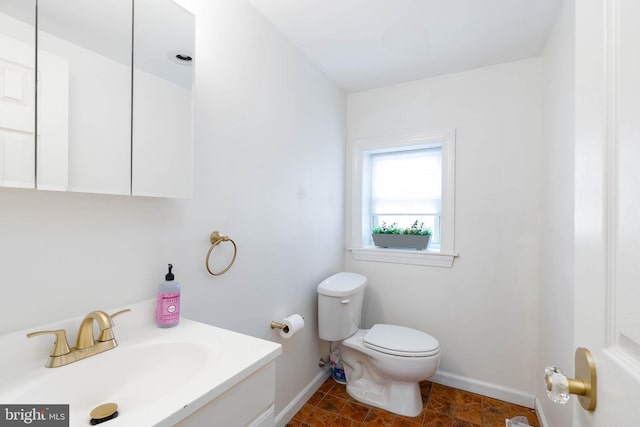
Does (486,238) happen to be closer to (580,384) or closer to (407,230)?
(407,230)

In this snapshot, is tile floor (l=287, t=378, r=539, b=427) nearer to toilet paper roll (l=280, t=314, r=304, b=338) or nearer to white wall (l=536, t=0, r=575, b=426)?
white wall (l=536, t=0, r=575, b=426)

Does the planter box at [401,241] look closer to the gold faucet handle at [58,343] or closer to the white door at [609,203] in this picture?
the white door at [609,203]

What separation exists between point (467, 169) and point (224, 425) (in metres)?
2.05

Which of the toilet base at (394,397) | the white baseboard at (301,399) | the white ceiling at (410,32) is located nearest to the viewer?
the white ceiling at (410,32)

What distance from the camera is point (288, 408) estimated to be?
68.4 inches

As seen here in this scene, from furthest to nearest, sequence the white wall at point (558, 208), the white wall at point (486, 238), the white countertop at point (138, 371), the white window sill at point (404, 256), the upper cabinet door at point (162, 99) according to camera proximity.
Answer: the white window sill at point (404, 256) → the white wall at point (486, 238) → the white wall at point (558, 208) → the upper cabinet door at point (162, 99) → the white countertop at point (138, 371)

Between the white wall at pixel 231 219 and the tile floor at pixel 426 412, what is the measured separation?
162 millimetres

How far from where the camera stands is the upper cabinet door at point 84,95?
76cm

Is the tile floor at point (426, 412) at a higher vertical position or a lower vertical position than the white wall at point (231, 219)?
lower

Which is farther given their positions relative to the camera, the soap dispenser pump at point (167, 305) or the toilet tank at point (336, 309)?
the toilet tank at point (336, 309)

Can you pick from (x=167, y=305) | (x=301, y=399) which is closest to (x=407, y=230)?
(x=301, y=399)

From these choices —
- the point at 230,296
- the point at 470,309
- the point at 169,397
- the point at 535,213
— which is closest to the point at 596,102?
the point at 169,397

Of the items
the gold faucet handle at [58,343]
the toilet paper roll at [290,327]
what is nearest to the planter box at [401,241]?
the toilet paper roll at [290,327]

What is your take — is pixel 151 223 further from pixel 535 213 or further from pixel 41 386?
pixel 535 213
